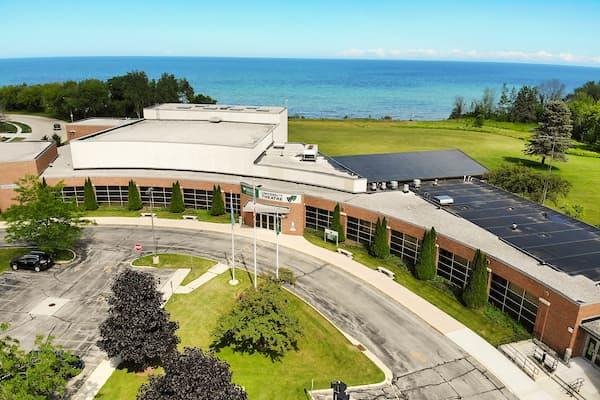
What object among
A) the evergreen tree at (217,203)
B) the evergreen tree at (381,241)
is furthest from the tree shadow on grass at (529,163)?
the evergreen tree at (217,203)

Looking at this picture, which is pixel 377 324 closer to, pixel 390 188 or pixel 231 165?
pixel 390 188

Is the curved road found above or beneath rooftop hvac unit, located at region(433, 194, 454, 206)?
beneath

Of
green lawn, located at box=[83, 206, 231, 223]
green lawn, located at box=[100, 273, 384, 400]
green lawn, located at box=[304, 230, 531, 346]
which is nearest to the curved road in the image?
green lawn, located at box=[100, 273, 384, 400]

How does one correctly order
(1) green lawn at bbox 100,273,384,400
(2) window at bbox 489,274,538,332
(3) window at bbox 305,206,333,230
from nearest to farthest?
(1) green lawn at bbox 100,273,384,400
(2) window at bbox 489,274,538,332
(3) window at bbox 305,206,333,230

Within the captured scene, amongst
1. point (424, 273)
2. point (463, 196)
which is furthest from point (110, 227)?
point (463, 196)

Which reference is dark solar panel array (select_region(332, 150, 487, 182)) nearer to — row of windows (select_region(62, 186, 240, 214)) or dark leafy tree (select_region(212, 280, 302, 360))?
row of windows (select_region(62, 186, 240, 214))

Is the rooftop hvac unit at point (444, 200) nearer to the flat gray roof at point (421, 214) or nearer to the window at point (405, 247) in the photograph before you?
the flat gray roof at point (421, 214)

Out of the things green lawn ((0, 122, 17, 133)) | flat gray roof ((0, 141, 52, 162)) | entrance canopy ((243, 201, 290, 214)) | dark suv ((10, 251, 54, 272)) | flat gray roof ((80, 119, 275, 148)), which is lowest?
dark suv ((10, 251, 54, 272))
